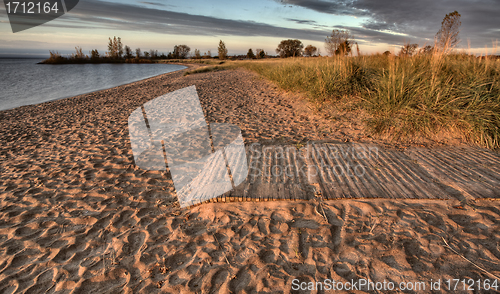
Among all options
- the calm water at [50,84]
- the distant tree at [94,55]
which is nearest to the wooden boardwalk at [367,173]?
the calm water at [50,84]

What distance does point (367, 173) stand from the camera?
312cm

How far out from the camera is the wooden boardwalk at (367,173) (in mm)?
2693

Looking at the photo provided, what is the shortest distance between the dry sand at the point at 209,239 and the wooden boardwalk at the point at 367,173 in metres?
0.17

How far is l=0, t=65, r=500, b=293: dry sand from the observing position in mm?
1809

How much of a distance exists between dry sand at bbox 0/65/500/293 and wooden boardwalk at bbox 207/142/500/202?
17cm

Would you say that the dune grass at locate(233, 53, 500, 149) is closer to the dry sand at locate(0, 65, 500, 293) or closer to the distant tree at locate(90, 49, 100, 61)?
the dry sand at locate(0, 65, 500, 293)

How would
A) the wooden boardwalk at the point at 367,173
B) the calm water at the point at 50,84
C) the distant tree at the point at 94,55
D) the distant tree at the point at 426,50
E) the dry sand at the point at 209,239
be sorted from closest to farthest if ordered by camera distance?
the dry sand at the point at 209,239 < the wooden boardwalk at the point at 367,173 < the distant tree at the point at 426,50 < the calm water at the point at 50,84 < the distant tree at the point at 94,55

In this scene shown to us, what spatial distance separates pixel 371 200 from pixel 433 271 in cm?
88

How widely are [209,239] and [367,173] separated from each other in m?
2.30

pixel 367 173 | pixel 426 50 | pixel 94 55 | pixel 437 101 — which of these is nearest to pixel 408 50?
pixel 426 50

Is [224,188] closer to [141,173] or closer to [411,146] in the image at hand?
[141,173]

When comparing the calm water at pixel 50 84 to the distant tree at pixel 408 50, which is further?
the calm water at pixel 50 84

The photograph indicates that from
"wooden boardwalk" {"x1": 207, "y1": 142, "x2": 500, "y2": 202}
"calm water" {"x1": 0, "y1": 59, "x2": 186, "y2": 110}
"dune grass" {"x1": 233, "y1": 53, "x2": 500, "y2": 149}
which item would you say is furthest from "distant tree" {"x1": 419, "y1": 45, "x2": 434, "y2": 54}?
"calm water" {"x1": 0, "y1": 59, "x2": 186, "y2": 110}

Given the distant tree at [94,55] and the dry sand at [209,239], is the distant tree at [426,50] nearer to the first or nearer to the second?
the dry sand at [209,239]
